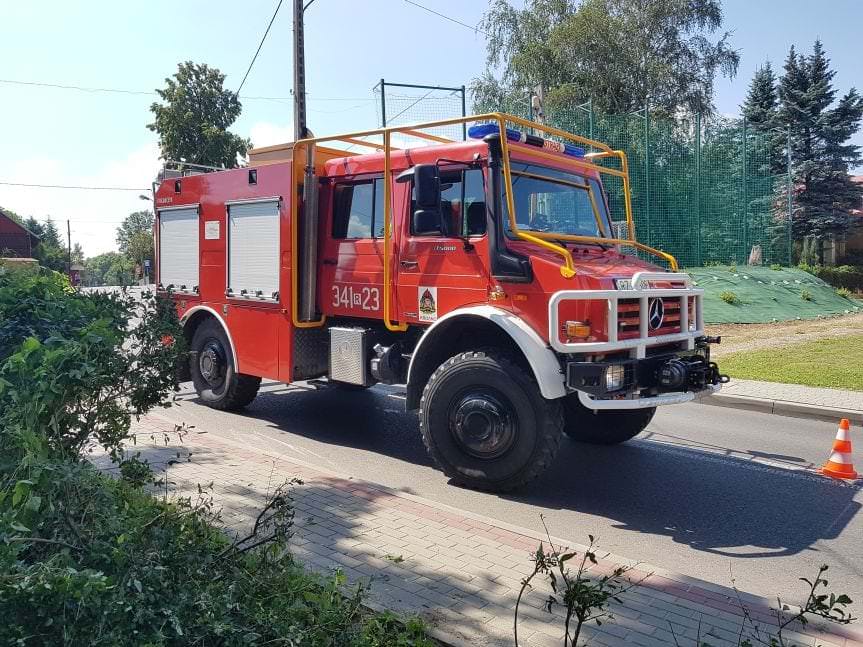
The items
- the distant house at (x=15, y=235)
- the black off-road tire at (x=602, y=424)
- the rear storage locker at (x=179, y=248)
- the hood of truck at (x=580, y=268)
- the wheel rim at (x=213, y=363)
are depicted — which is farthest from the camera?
the distant house at (x=15, y=235)

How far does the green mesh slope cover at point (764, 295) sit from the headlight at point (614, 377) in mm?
12897

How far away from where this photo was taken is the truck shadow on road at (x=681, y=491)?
196 inches

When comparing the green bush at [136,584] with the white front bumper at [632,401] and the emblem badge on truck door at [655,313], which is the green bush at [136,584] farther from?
the emblem badge on truck door at [655,313]

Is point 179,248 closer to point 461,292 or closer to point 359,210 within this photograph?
point 359,210

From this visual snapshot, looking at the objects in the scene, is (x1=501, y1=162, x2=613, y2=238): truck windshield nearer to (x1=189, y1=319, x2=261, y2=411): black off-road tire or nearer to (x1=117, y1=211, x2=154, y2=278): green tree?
(x1=189, y1=319, x2=261, y2=411): black off-road tire

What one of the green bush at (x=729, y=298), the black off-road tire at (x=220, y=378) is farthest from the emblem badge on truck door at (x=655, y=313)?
the green bush at (x=729, y=298)

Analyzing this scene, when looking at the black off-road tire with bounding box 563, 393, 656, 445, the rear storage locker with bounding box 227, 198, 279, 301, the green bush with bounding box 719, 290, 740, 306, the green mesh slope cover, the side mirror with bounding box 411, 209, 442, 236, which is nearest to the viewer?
the side mirror with bounding box 411, 209, 442, 236

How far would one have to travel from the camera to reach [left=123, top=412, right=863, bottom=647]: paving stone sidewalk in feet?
10.8

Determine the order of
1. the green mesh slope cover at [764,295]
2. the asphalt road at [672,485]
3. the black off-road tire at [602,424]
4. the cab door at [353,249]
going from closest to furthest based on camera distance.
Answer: the asphalt road at [672,485] → the cab door at [353,249] → the black off-road tire at [602,424] → the green mesh slope cover at [764,295]

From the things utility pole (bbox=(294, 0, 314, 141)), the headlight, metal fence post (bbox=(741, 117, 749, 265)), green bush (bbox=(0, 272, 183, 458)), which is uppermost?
utility pole (bbox=(294, 0, 314, 141))

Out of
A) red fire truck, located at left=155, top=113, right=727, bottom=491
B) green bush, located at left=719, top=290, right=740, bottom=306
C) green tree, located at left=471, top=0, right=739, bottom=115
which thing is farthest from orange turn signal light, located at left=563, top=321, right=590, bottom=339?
green tree, located at left=471, top=0, right=739, bottom=115

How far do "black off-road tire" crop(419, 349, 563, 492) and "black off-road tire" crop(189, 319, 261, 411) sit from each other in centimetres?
324

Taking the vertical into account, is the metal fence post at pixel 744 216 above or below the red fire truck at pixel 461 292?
above

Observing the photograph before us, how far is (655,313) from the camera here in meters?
5.84
